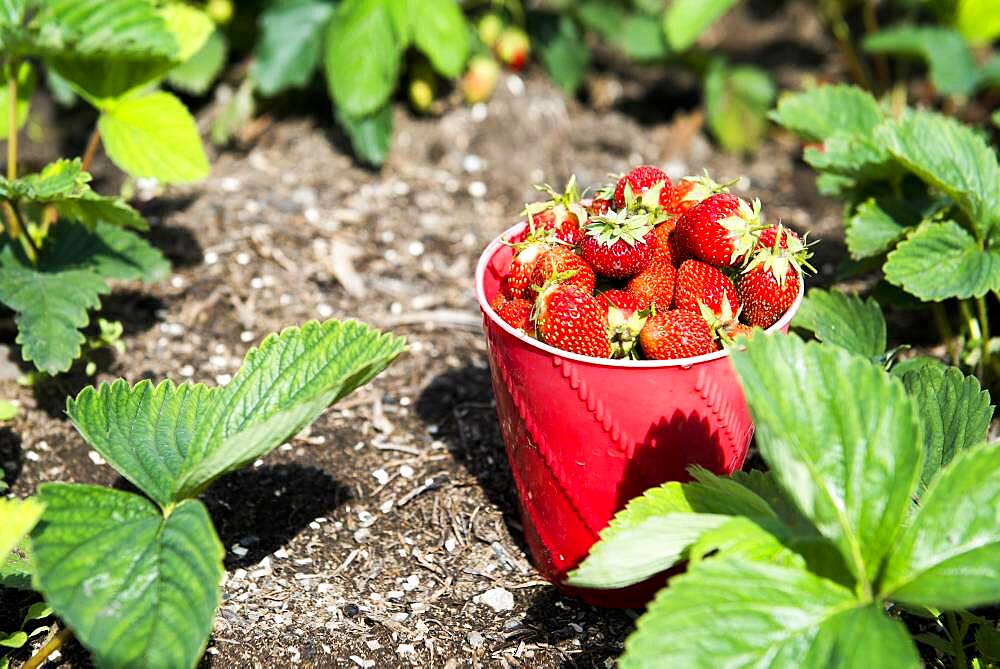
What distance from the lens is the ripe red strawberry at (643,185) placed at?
61.3 inches

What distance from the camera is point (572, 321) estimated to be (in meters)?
1.40

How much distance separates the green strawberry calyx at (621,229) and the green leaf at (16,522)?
0.83 meters

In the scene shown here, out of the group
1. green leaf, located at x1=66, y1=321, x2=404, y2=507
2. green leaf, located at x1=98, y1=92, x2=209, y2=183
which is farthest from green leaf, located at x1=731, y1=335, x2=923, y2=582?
green leaf, located at x1=98, y1=92, x2=209, y2=183

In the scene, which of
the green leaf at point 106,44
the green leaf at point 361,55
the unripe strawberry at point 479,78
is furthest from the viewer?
the unripe strawberry at point 479,78

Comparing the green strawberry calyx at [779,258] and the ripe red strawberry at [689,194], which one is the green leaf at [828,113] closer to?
the ripe red strawberry at [689,194]

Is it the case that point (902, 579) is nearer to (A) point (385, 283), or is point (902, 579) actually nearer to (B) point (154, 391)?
(B) point (154, 391)

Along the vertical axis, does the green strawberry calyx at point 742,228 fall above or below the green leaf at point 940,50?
above

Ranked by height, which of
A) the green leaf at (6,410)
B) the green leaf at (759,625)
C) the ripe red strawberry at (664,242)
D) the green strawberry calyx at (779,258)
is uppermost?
the green strawberry calyx at (779,258)

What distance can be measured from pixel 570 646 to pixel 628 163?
1868 mm

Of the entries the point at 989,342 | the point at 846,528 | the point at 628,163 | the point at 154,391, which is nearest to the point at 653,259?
the point at 846,528

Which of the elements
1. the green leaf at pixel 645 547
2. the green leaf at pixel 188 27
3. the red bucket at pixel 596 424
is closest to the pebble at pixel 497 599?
the red bucket at pixel 596 424

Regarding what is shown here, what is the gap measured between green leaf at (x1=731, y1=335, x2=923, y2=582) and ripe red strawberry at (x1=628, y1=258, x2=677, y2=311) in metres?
0.29

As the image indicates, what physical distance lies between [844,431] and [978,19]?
7.37 feet

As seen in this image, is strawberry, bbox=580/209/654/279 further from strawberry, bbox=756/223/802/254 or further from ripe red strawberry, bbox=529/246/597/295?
strawberry, bbox=756/223/802/254
